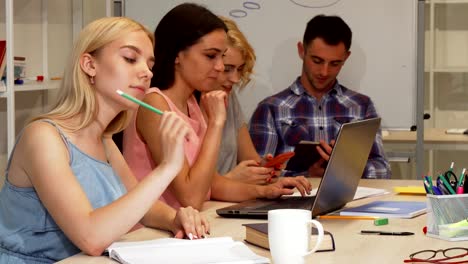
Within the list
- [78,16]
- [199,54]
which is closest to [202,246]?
[199,54]

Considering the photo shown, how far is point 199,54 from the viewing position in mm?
2574

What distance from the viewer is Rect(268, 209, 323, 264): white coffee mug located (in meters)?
1.46

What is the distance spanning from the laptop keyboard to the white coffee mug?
0.70 meters

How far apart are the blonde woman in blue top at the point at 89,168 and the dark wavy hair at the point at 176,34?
19.8 inches

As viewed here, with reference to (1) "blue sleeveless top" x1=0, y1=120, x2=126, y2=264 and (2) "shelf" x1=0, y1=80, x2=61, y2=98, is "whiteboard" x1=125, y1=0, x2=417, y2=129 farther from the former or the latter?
(1) "blue sleeveless top" x1=0, y1=120, x2=126, y2=264

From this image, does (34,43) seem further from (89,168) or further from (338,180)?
(338,180)

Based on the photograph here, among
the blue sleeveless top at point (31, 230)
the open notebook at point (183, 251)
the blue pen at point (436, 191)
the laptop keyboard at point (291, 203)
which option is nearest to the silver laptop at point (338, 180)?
the laptop keyboard at point (291, 203)

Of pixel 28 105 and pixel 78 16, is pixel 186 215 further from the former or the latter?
pixel 78 16

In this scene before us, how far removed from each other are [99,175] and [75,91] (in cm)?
22

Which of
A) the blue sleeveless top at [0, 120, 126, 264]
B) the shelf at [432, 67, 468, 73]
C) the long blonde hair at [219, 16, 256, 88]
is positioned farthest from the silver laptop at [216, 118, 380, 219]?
the shelf at [432, 67, 468, 73]

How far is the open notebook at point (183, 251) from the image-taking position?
1.57m

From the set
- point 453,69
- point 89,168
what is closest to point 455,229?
point 89,168

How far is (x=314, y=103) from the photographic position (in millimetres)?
3682

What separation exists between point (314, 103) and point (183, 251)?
2.11m
